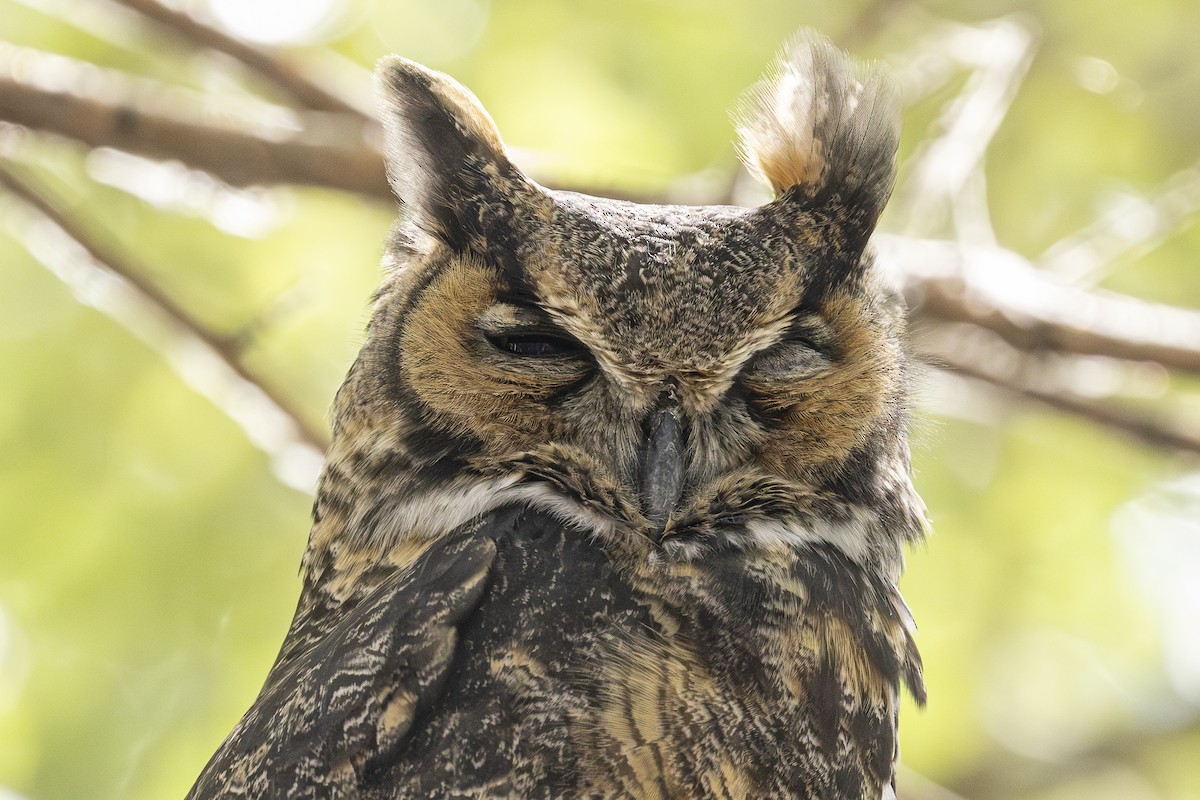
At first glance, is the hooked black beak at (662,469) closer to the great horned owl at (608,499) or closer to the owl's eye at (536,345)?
the great horned owl at (608,499)

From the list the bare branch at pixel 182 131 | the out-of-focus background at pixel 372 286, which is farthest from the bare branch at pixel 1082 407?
the bare branch at pixel 182 131

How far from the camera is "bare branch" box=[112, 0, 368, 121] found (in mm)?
3498

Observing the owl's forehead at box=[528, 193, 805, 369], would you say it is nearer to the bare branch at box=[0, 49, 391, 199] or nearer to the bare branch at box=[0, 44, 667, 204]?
the bare branch at box=[0, 44, 667, 204]

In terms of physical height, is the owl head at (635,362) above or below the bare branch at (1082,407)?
below

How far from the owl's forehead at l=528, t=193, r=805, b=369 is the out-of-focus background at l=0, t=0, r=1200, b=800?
25.6 inches

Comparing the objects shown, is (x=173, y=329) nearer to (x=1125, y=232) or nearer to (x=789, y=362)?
(x=789, y=362)

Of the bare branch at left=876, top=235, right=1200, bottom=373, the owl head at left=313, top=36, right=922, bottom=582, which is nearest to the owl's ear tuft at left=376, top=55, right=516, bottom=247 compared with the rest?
the owl head at left=313, top=36, right=922, bottom=582

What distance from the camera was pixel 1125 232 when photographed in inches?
142

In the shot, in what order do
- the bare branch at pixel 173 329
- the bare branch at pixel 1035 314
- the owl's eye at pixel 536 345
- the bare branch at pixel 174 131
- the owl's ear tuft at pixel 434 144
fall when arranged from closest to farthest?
1. the owl's eye at pixel 536 345
2. the owl's ear tuft at pixel 434 144
3. the bare branch at pixel 174 131
4. the bare branch at pixel 173 329
5. the bare branch at pixel 1035 314

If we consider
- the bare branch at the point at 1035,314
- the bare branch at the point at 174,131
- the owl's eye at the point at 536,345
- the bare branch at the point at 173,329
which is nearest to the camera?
the owl's eye at the point at 536,345

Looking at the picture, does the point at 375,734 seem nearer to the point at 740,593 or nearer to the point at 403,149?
the point at 740,593

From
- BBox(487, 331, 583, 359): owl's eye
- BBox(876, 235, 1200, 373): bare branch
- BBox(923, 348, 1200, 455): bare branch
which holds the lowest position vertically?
BBox(487, 331, 583, 359): owl's eye

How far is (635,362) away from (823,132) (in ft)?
2.10

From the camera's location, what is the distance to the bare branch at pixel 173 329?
3088 mm
